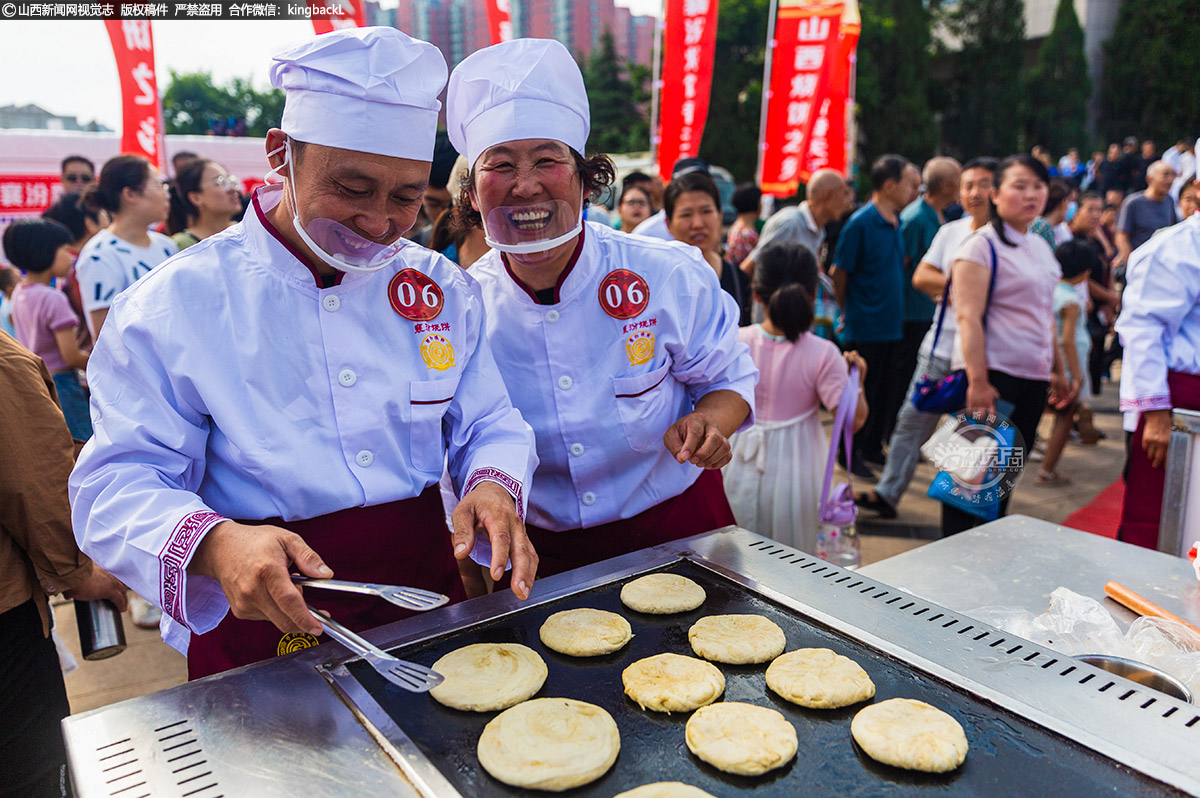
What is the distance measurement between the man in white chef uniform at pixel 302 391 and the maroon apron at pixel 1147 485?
250 cm

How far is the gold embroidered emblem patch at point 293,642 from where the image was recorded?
4.68ft

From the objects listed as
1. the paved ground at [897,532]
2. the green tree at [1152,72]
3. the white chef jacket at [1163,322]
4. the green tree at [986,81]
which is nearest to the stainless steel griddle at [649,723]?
the white chef jacket at [1163,322]

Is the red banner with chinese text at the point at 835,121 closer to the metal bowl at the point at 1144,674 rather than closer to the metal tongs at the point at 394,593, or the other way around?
the metal bowl at the point at 1144,674

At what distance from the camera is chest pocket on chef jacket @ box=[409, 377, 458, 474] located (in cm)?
149

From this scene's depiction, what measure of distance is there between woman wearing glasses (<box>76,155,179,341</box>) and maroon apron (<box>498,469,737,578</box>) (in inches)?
116

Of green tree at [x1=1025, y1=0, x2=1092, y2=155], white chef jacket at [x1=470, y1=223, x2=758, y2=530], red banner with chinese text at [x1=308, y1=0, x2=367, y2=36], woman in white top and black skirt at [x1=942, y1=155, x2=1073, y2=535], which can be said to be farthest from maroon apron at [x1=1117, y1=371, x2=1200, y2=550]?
green tree at [x1=1025, y1=0, x2=1092, y2=155]

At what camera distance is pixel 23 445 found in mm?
1653

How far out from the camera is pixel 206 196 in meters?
4.24

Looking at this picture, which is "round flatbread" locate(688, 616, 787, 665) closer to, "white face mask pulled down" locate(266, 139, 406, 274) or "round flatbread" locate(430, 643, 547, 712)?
"round flatbread" locate(430, 643, 547, 712)

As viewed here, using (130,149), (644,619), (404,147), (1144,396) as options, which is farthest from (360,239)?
(130,149)

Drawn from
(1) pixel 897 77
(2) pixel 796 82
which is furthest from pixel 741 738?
(1) pixel 897 77

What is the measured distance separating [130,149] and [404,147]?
7749 mm

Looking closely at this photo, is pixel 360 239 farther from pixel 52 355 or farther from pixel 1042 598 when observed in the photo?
pixel 52 355
